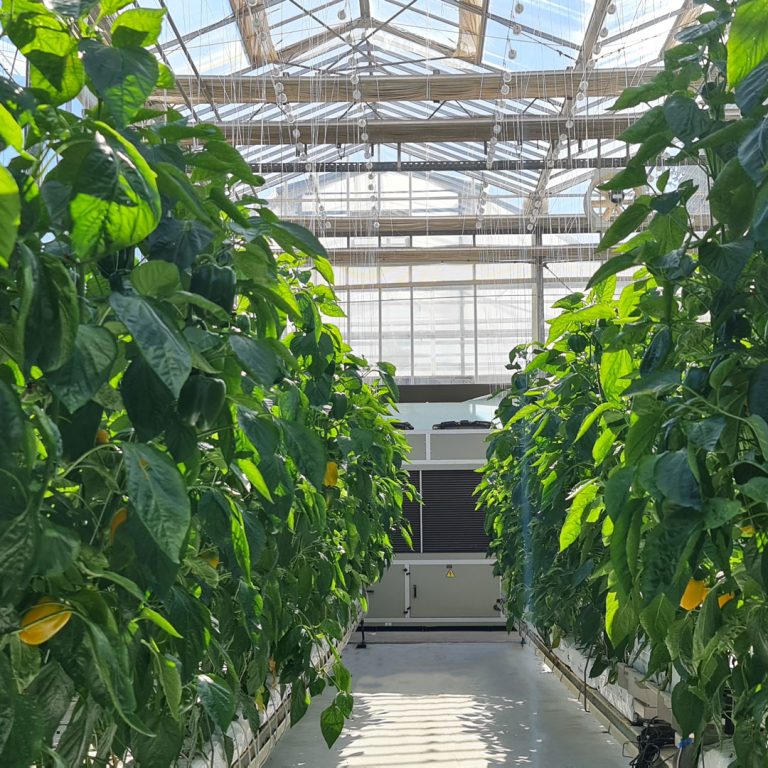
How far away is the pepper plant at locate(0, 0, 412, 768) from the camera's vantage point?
2.73ft

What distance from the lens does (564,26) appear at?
7383 millimetres

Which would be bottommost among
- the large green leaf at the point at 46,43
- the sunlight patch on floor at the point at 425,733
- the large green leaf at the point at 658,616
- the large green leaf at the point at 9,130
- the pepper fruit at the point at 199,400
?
the sunlight patch on floor at the point at 425,733

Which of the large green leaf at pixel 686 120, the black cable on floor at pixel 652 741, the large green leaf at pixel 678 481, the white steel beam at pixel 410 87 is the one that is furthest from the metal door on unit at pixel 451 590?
the large green leaf at pixel 678 481

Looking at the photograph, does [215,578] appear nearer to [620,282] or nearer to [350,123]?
[350,123]

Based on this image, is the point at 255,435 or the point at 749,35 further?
the point at 255,435

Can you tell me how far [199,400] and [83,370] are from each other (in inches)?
7.5

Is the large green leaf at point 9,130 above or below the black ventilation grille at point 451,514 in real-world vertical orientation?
above

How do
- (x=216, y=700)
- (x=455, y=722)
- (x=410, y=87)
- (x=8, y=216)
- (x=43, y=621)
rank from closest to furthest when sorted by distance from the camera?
(x=8, y=216) → (x=43, y=621) → (x=216, y=700) → (x=455, y=722) → (x=410, y=87)

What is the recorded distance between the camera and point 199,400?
106 centimetres

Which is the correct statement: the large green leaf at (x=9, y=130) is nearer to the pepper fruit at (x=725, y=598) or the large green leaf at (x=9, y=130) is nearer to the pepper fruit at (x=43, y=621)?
the pepper fruit at (x=43, y=621)

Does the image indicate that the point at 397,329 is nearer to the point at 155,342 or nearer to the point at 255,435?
the point at 255,435

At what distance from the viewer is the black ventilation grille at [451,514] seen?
9.70 m

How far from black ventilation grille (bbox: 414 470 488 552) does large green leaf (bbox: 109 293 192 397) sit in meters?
8.95

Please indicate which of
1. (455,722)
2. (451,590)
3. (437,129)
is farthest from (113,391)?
(451,590)
